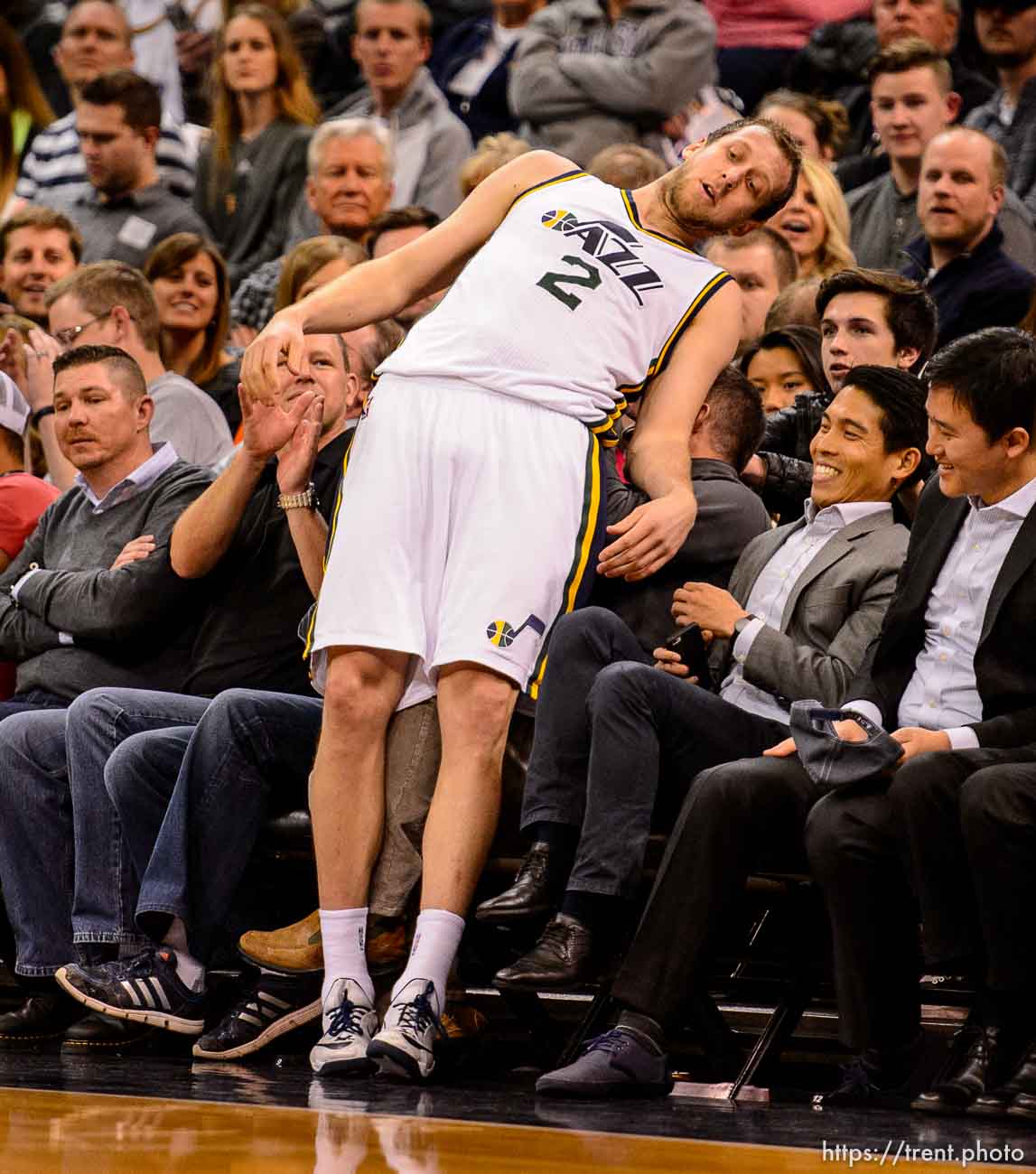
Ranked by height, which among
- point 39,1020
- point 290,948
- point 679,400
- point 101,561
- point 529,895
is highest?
point 679,400

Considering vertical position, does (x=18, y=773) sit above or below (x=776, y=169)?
below

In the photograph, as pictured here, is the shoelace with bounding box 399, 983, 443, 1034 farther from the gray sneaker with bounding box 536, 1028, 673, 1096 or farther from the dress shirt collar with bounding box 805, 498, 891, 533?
the dress shirt collar with bounding box 805, 498, 891, 533

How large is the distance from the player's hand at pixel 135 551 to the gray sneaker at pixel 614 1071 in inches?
75.1

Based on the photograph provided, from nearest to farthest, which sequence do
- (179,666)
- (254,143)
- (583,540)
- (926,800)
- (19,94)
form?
1. (926,800)
2. (583,540)
3. (179,666)
4. (254,143)
5. (19,94)

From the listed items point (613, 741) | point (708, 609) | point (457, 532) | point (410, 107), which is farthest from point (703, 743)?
point (410, 107)

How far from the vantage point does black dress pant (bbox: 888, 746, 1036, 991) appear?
11.2 feet

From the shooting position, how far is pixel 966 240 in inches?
241

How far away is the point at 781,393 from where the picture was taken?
548 cm

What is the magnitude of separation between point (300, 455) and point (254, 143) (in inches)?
184

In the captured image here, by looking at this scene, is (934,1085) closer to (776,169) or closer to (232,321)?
(776,169)

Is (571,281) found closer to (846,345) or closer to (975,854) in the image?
(846,345)

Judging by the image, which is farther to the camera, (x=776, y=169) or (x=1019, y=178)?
(x=1019, y=178)

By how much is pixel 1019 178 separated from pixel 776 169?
3.17m

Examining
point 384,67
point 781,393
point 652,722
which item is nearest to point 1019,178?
point 781,393
